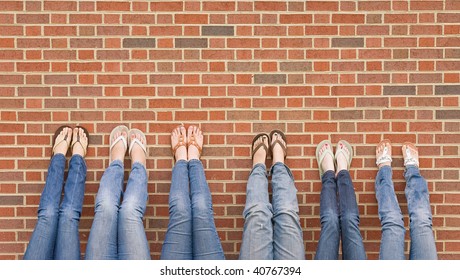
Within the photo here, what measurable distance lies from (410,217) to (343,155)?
0.62 m

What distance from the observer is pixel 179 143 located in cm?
399

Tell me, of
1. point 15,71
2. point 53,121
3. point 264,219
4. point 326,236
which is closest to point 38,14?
point 15,71

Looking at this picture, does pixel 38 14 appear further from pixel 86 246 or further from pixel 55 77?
pixel 86 246

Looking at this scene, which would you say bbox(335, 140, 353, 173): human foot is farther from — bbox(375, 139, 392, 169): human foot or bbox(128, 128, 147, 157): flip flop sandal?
bbox(128, 128, 147, 157): flip flop sandal

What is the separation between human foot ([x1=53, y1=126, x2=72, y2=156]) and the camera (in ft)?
13.1

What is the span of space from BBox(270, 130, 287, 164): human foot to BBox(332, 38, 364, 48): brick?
2.45 ft

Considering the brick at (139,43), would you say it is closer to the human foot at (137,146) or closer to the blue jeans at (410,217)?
the human foot at (137,146)

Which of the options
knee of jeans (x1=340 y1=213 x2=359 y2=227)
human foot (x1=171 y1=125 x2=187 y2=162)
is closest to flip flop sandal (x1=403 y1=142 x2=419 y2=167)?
knee of jeans (x1=340 y1=213 x2=359 y2=227)

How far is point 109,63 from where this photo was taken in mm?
4031

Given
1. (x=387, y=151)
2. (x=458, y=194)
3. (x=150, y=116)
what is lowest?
(x=458, y=194)

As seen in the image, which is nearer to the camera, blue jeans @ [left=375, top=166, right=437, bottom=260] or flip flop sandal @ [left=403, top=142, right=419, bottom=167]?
blue jeans @ [left=375, top=166, right=437, bottom=260]

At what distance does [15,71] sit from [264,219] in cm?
204

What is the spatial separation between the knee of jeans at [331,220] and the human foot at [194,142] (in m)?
0.98

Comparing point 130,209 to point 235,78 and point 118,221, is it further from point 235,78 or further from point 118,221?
point 235,78
